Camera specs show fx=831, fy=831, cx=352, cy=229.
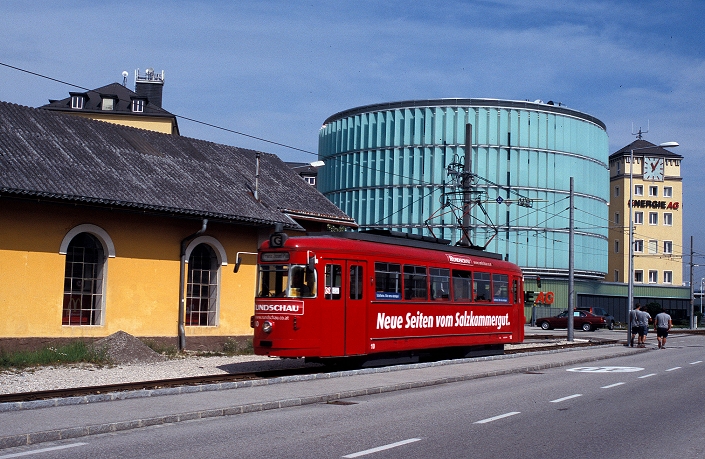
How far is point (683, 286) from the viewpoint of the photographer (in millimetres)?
92812

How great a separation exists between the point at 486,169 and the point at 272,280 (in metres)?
58.2

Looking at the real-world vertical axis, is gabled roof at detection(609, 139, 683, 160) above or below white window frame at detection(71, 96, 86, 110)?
above

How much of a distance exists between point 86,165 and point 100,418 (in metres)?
11.5

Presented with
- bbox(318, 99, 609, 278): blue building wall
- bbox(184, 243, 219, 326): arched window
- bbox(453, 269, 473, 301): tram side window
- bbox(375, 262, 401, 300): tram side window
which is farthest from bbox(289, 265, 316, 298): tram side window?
bbox(318, 99, 609, 278): blue building wall

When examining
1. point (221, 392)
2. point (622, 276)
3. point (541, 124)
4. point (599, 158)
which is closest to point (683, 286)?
point (622, 276)

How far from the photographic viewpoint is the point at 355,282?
18.3 m

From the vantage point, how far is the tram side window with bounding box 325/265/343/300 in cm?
1764

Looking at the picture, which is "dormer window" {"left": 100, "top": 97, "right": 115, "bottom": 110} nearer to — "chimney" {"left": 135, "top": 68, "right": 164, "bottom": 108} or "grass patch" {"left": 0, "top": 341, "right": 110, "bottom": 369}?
"chimney" {"left": 135, "top": 68, "right": 164, "bottom": 108}

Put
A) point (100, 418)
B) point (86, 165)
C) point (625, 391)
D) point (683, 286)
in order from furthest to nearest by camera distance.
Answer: point (683, 286)
point (86, 165)
point (625, 391)
point (100, 418)

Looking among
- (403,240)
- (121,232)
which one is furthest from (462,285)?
(121,232)

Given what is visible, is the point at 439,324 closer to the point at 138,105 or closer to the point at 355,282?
the point at 355,282

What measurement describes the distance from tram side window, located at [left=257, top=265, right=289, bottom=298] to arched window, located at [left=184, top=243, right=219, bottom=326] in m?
5.13

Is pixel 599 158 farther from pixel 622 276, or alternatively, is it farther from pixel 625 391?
pixel 625 391

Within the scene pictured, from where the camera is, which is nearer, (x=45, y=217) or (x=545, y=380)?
(x=545, y=380)
